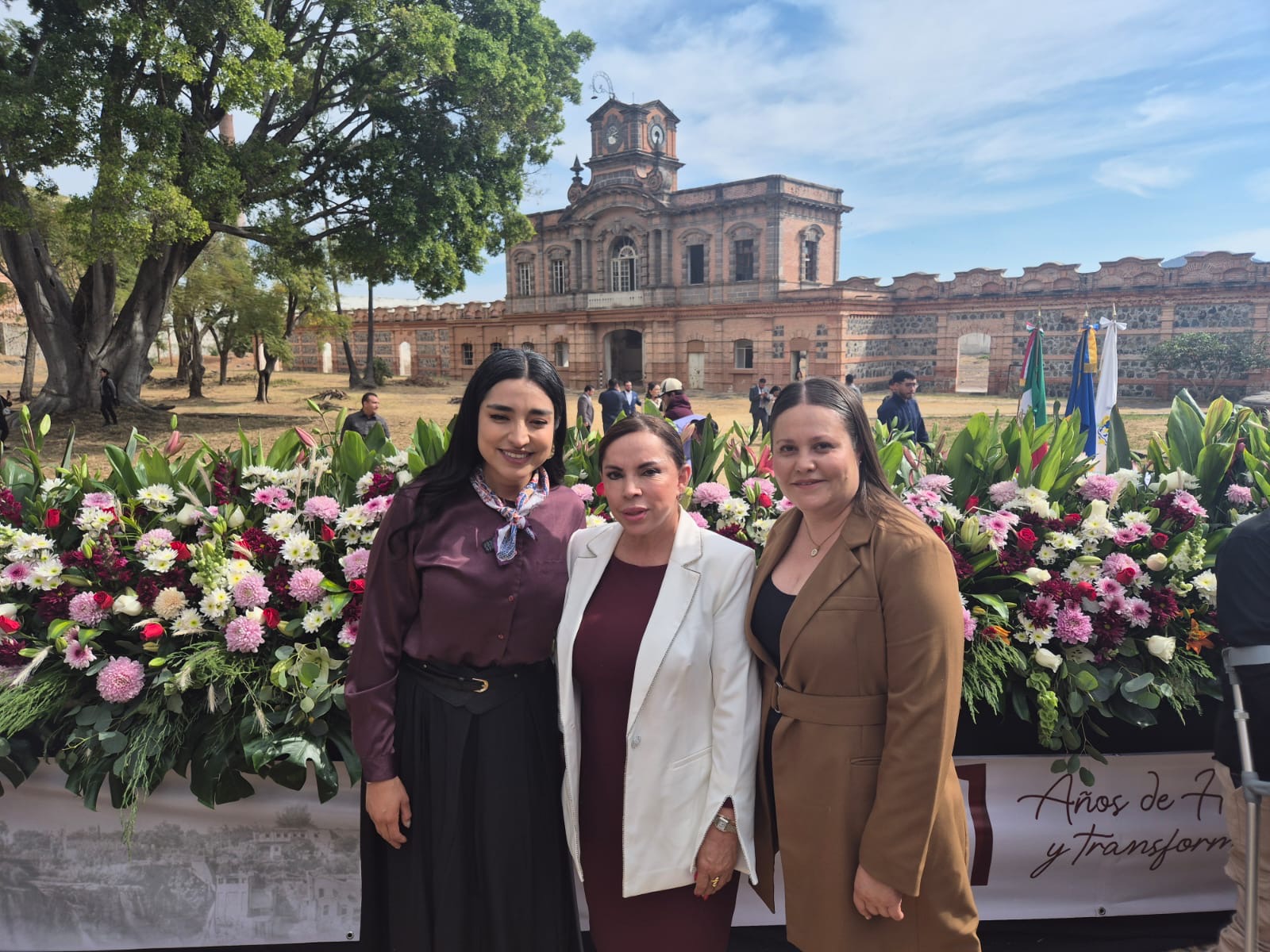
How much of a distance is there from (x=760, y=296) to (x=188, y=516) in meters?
32.3

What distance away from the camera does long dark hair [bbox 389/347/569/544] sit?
2186 millimetres

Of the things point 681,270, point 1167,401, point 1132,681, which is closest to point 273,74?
point 1132,681

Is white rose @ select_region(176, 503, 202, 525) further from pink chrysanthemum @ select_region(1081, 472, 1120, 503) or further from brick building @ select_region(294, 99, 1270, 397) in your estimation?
brick building @ select_region(294, 99, 1270, 397)

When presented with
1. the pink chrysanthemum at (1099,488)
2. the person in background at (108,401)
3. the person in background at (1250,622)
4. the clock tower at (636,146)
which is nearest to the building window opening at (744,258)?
the clock tower at (636,146)

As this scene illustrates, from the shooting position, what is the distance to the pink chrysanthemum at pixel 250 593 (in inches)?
106

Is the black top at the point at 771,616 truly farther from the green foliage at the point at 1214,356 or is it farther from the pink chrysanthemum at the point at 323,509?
the green foliage at the point at 1214,356

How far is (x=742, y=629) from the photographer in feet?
6.87

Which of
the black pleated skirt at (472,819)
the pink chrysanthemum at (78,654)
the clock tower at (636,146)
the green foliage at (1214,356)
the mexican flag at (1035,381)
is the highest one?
the clock tower at (636,146)

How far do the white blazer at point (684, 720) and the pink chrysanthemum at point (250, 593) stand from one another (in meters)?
1.21

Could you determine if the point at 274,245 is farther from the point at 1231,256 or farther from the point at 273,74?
the point at 1231,256

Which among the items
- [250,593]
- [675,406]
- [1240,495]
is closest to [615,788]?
[250,593]

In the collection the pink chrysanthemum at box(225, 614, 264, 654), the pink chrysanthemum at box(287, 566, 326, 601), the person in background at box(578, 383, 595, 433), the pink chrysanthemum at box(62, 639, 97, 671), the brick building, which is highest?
the brick building

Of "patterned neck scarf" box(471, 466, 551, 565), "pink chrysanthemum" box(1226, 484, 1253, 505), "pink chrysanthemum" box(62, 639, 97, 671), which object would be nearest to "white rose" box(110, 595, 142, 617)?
"pink chrysanthemum" box(62, 639, 97, 671)

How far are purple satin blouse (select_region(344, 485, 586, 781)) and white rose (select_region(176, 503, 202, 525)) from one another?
4.16 feet
